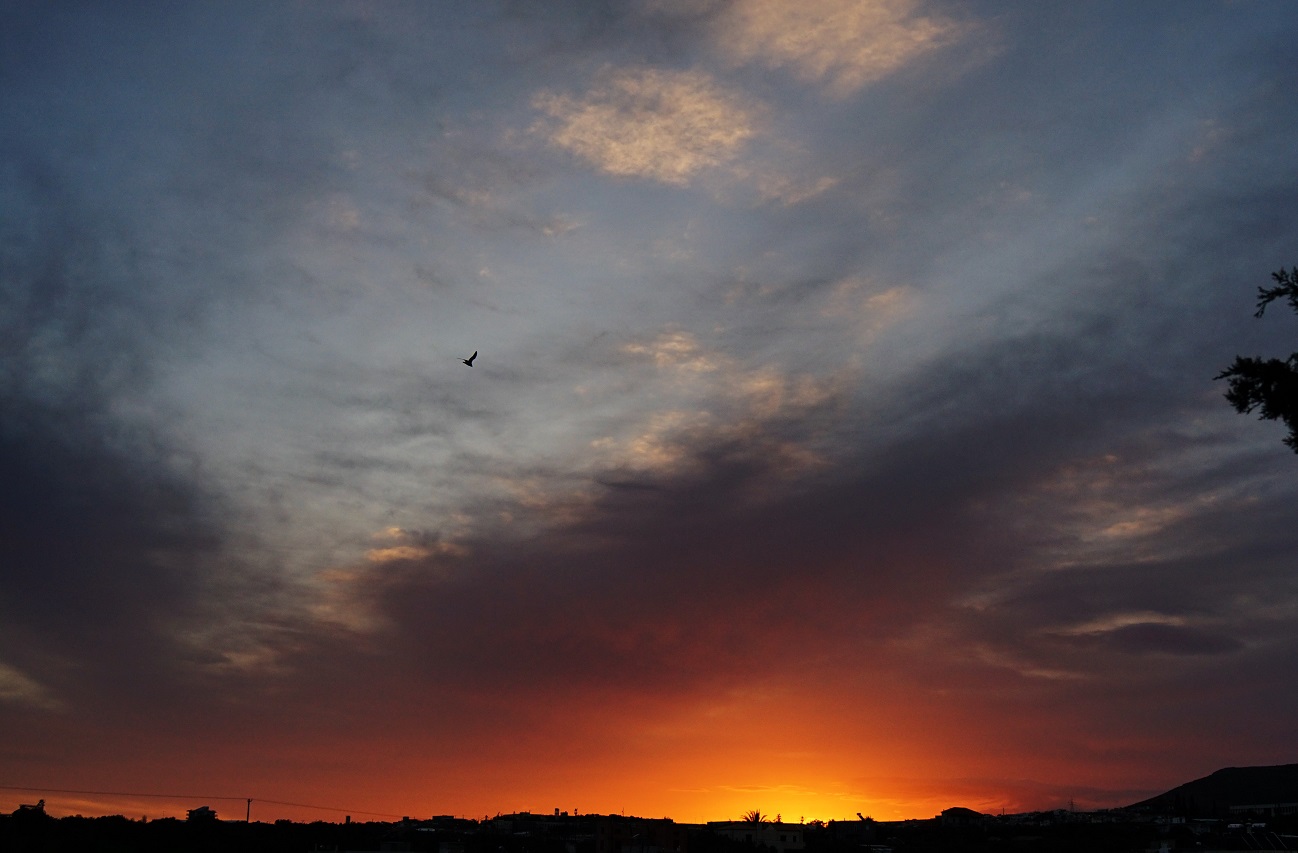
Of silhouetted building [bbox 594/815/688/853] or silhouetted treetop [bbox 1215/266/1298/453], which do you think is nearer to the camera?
silhouetted treetop [bbox 1215/266/1298/453]

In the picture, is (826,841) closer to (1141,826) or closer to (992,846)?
(992,846)

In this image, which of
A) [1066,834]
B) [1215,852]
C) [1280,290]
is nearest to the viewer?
[1280,290]

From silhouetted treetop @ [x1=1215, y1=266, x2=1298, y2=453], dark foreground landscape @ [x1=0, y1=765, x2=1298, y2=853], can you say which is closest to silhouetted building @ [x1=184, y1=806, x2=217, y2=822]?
dark foreground landscape @ [x1=0, y1=765, x2=1298, y2=853]

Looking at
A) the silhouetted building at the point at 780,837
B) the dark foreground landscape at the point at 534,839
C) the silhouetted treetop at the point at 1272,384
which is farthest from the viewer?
the silhouetted building at the point at 780,837

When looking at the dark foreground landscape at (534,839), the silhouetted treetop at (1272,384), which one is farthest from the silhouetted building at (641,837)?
the silhouetted treetop at (1272,384)

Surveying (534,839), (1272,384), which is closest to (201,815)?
(534,839)

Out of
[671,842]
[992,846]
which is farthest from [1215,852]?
[671,842]

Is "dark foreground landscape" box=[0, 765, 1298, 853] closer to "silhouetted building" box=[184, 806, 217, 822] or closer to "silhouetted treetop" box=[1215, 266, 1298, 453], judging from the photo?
"silhouetted building" box=[184, 806, 217, 822]

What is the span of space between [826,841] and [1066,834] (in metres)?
41.2

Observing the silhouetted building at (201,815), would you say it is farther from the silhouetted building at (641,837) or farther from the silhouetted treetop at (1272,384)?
the silhouetted treetop at (1272,384)

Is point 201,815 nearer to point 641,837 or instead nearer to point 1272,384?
point 641,837

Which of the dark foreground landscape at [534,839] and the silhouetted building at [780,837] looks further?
the silhouetted building at [780,837]

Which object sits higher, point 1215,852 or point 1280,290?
point 1280,290

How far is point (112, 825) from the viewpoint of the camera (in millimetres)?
167000
